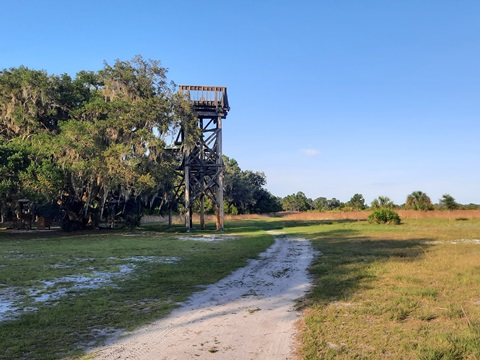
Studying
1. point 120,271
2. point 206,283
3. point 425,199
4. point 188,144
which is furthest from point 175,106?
point 425,199

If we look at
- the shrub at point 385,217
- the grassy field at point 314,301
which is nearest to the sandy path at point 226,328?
the grassy field at point 314,301

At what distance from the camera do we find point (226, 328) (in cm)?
548

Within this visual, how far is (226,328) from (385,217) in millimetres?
35440

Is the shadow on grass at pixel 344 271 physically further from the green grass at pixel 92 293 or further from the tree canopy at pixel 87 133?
the tree canopy at pixel 87 133

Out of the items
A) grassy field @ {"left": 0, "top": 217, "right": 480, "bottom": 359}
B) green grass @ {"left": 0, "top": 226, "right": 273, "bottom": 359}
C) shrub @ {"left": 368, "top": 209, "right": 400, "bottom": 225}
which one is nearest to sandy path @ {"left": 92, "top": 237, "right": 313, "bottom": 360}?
grassy field @ {"left": 0, "top": 217, "right": 480, "bottom": 359}

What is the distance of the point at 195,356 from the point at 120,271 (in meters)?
6.82

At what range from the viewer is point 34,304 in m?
6.81

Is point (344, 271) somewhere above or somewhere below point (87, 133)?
below

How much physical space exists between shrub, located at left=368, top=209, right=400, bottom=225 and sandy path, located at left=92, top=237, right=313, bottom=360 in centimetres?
3106

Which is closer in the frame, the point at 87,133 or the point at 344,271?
the point at 344,271

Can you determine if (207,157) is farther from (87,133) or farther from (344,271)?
(344,271)

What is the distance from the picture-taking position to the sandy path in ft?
14.8

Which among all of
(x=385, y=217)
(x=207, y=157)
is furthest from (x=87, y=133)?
(x=385, y=217)

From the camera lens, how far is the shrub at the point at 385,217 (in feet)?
121
